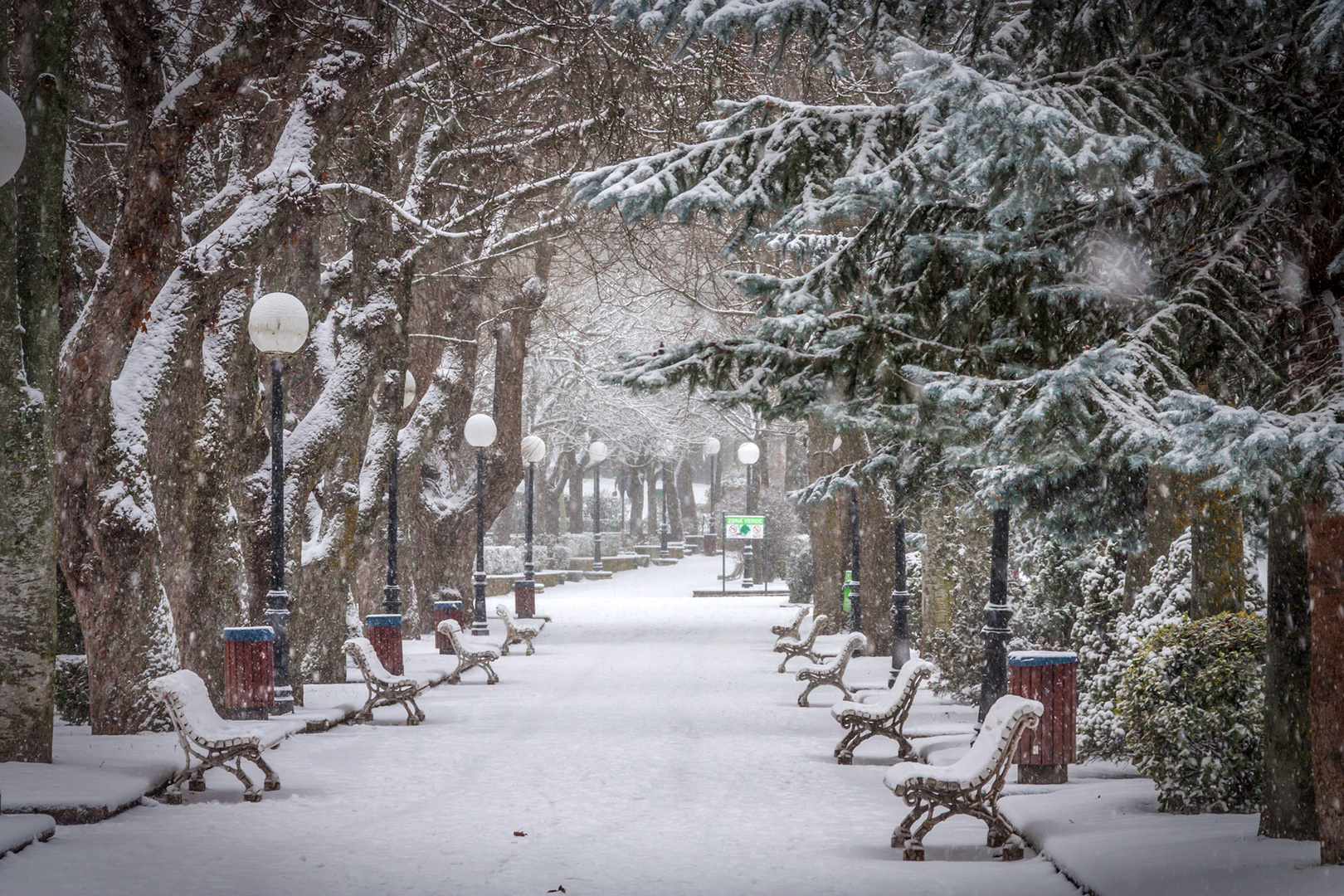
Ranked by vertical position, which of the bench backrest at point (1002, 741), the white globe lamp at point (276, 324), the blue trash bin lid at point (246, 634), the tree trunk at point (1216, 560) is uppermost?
the white globe lamp at point (276, 324)

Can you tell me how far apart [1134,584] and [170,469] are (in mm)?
9387

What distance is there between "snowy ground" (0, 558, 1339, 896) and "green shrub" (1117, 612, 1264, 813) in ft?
1.34

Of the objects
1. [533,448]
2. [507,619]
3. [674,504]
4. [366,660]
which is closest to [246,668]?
[366,660]

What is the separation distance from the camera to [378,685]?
607 inches

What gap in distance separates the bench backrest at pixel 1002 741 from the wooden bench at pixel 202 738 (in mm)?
5318

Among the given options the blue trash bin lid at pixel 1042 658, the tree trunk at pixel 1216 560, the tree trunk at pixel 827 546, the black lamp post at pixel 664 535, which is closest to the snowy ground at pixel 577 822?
the blue trash bin lid at pixel 1042 658

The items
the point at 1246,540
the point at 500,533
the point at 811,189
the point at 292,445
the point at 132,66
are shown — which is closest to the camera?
the point at 811,189

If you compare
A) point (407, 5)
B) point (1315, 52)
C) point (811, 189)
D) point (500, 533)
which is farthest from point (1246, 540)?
point (500, 533)

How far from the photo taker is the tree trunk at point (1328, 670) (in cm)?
679

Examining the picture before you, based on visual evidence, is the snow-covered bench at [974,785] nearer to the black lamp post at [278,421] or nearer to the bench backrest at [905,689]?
the bench backrest at [905,689]

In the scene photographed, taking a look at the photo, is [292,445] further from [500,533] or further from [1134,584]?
[500,533]

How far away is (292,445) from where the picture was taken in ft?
53.5

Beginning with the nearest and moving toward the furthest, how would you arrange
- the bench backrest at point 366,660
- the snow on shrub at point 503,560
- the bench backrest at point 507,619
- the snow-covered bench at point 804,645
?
the bench backrest at point 366,660
the snow-covered bench at point 804,645
the bench backrest at point 507,619
the snow on shrub at point 503,560

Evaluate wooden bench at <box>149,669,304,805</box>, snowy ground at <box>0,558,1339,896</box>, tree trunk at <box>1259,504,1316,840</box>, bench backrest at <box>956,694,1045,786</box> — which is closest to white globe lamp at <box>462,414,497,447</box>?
snowy ground at <box>0,558,1339,896</box>
